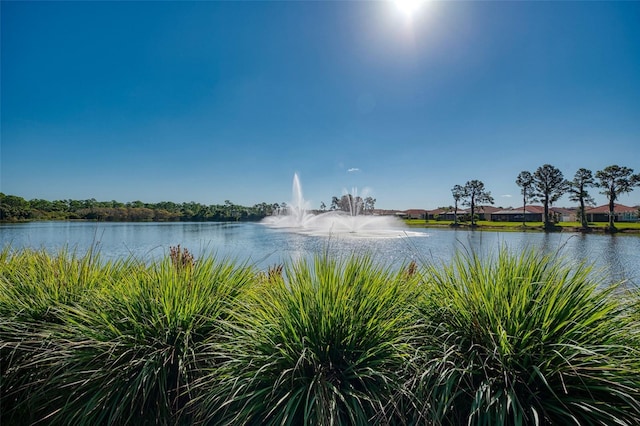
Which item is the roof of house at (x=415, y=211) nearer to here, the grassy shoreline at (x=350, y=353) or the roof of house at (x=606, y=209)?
the roof of house at (x=606, y=209)

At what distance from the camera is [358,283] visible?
260 centimetres

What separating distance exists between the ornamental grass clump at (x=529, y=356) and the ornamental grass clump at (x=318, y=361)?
0.91 ft

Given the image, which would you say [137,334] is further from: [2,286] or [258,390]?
[2,286]

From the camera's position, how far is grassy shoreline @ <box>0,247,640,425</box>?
1.88 metres

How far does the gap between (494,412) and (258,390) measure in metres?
1.52

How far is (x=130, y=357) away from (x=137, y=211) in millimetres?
109219

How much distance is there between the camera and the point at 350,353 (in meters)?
2.22

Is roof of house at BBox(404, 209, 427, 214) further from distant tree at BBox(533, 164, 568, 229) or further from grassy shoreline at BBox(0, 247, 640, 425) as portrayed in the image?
grassy shoreline at BBox(0, 247, 640, 425)

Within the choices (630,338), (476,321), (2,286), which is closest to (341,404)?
(476,321)

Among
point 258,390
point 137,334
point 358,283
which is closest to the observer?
point 258,390

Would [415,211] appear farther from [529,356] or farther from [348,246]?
[529,356]

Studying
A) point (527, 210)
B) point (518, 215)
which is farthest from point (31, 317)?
point (527, 210)

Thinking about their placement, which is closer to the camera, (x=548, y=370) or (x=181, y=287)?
(x=548, y=370)

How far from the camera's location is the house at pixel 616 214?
64.4 meters
